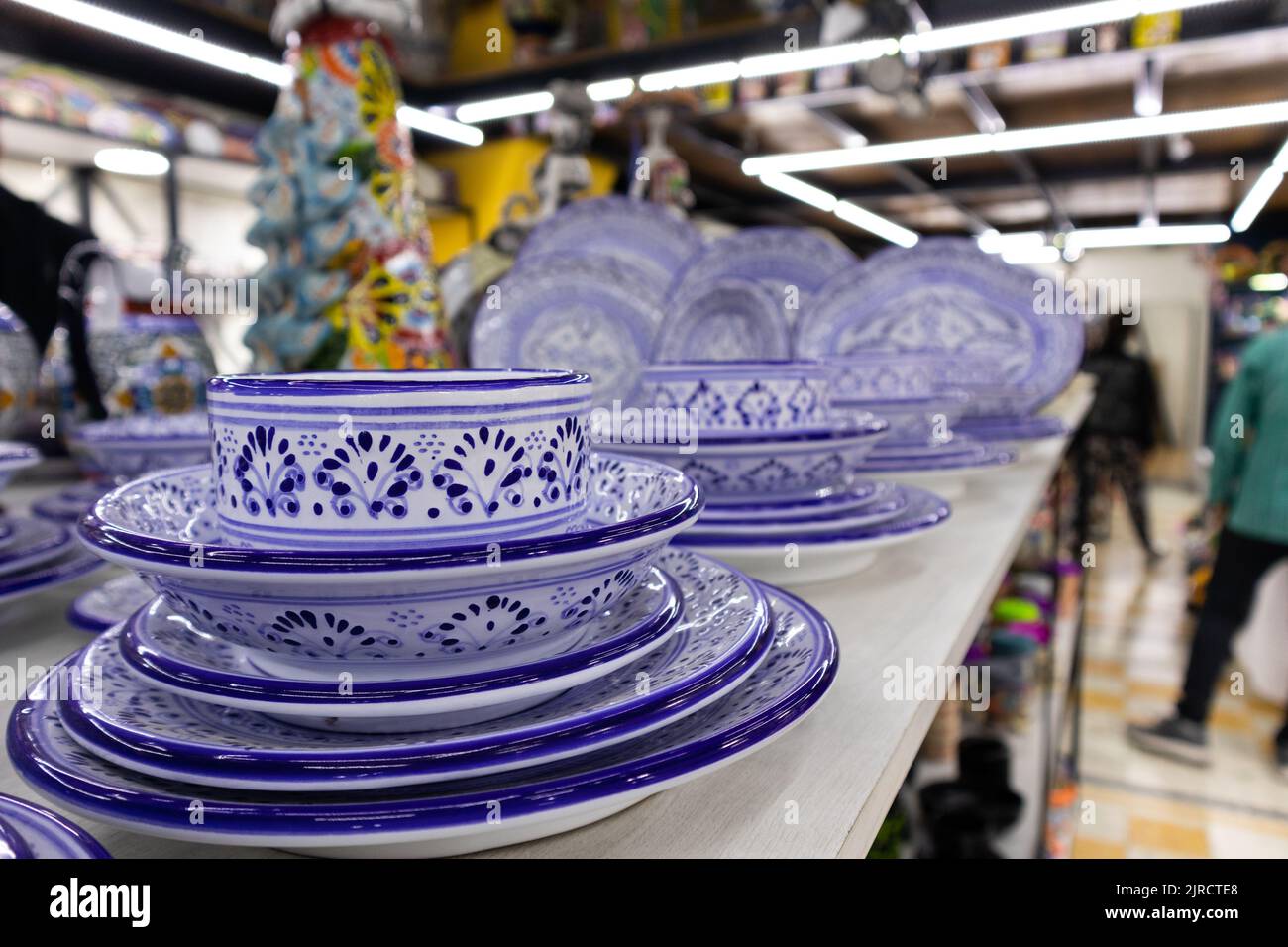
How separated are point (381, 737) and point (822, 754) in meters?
0.18

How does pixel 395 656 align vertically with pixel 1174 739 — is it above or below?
above

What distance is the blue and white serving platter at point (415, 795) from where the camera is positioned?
26cm

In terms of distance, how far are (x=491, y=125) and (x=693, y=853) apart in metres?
6.16

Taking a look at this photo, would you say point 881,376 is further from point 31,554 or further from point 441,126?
point 441,126

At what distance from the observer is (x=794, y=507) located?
1.99 feet

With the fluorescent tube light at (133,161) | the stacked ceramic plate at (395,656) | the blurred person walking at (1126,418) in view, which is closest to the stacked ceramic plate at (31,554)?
the stacked ceramic plate at (395,656)

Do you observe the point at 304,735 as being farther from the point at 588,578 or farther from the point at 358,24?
Result: the point at 358,24

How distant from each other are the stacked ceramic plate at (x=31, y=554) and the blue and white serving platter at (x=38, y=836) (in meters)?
0.25

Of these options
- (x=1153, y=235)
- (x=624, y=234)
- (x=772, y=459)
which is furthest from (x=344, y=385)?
(x=1153, y=235)

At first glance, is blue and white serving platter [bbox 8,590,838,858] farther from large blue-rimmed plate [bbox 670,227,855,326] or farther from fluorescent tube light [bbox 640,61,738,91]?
fluorescent tube light [bbox 640,61,738,91]

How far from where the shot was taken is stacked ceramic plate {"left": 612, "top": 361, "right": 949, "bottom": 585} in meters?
0.58

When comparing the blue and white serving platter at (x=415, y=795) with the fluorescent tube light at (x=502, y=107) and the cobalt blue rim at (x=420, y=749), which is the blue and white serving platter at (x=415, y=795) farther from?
the fluorescent tube light at (x=502, y=107)

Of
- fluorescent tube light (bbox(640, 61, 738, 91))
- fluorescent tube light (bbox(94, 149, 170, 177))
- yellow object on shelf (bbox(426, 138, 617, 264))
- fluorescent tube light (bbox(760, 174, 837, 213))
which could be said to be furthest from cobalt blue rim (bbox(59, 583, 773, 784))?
fluorescent tube light (bbox(760, 174, 837, 213))
